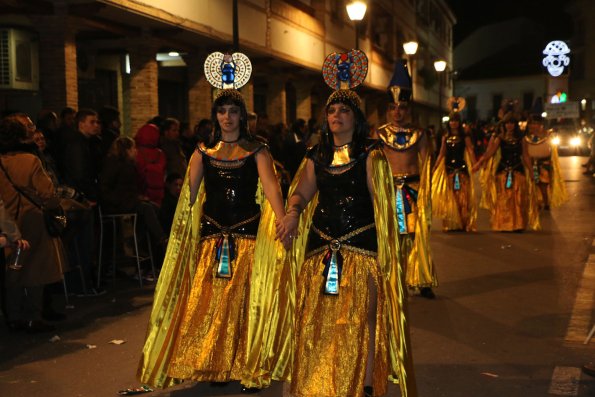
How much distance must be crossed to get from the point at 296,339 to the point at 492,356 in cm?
212

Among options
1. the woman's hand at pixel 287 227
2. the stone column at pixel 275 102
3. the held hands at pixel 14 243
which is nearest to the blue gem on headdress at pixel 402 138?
the woman's hand at pixel 287 227

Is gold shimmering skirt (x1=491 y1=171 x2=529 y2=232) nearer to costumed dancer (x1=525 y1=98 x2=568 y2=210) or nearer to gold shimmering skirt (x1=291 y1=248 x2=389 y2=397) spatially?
costumed dancer (x1=525 y1=98 x2=568 y2=210)

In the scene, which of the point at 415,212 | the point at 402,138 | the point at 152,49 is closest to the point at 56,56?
the point at 152,49

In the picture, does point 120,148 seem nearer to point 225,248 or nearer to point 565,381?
point 225,248

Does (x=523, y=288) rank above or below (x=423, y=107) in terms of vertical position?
below

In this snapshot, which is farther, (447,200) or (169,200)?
(447,200)

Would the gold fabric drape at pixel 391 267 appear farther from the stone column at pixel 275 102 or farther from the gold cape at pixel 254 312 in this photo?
the stone column at pixel 275 102

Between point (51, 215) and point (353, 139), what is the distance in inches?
138

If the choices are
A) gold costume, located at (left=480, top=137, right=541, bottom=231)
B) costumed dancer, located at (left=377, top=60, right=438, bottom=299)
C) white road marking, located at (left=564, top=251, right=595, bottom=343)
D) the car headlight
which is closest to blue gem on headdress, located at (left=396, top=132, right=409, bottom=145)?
costumed dancer, located at (left=377, top=60, right=438, bottom=299)

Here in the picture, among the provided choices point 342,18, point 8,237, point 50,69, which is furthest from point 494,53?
point 8,237

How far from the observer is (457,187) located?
13602 millimetres

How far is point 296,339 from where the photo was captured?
470 cm

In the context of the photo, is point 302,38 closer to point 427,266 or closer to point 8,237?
point 427,266

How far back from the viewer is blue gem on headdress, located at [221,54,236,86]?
5723mm
